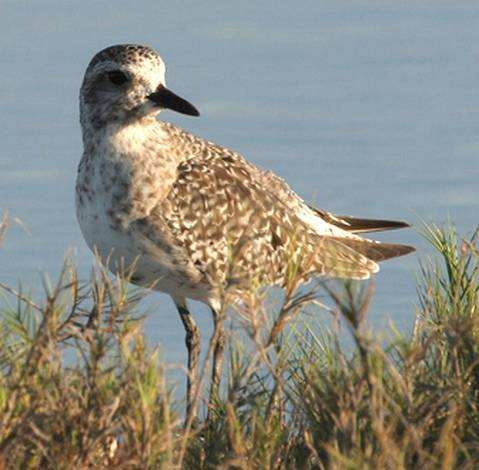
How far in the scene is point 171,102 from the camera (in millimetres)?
8836

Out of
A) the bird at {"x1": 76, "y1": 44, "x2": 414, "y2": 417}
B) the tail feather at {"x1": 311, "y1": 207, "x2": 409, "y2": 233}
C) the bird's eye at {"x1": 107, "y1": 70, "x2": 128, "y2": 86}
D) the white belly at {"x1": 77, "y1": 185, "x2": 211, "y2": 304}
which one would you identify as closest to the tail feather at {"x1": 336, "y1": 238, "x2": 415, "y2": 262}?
the tail feather at {"x1": 311, "y1": 207, "x2": 409, "y2": 233}

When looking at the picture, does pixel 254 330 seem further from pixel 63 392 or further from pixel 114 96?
pixel 114 96

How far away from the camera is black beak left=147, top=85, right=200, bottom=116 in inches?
344

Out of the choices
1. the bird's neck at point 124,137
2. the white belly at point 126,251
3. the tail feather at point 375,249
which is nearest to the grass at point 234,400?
the white belly at point 126,251

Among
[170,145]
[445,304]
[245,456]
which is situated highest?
[170,145]

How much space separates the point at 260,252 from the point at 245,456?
12.5 ft

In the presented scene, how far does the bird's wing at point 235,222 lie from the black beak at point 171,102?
1.61 feet

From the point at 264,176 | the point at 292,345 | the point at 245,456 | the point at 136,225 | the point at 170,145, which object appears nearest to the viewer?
the point at 245,456

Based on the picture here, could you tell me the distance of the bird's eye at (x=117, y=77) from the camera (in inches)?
355

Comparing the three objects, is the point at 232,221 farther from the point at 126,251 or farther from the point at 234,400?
the point at 234,400

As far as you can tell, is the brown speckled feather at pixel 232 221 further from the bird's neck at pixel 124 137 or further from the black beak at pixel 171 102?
the black beak at pixel 171 102

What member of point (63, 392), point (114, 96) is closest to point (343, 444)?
point (63, 392)

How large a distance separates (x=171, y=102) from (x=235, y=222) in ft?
3.14

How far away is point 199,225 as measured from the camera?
29.7 ft
